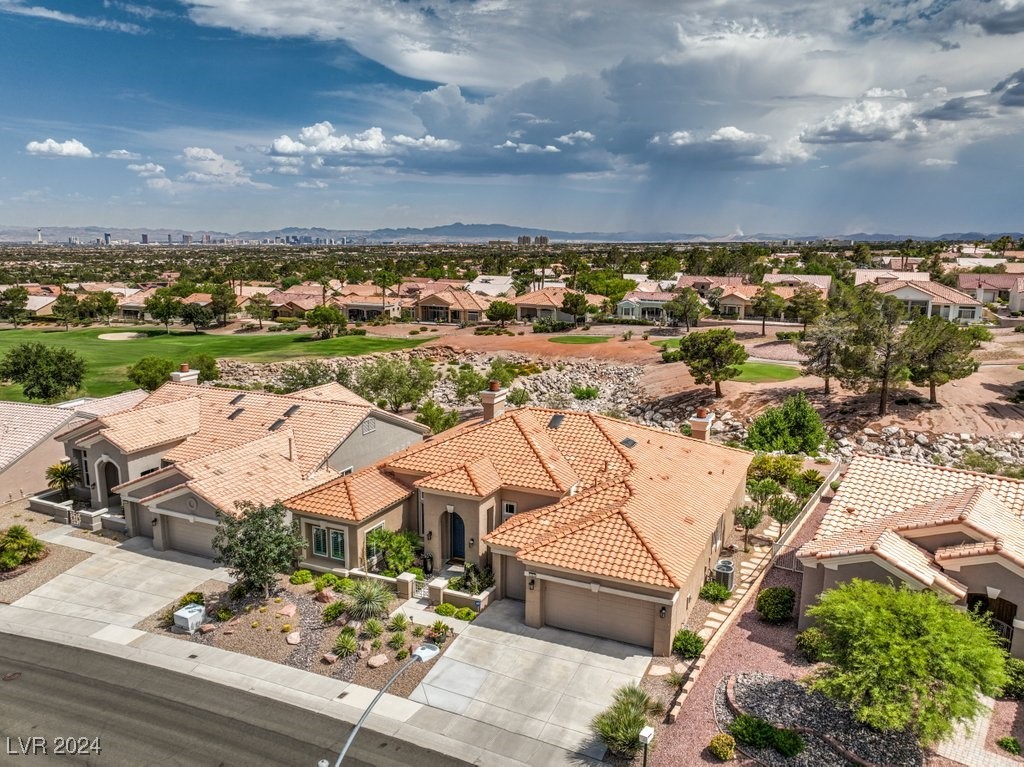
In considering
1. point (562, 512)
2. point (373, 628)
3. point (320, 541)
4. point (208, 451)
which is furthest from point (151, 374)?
point (562, 512)

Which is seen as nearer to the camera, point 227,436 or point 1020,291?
point 227,436

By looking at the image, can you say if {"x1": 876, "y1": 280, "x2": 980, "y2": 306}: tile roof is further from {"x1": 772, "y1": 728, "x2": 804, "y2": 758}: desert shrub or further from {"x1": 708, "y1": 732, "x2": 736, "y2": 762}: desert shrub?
{"x1": 708, "y1": 732, "x2": 736, "y2": 762}: desert shrub

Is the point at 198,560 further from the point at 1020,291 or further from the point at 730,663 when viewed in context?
the point at 1020,291

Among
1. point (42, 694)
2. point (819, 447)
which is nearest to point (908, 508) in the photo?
point (819, 447)

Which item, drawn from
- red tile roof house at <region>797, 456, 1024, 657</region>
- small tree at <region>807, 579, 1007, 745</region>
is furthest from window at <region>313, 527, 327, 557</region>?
small tree at <region>807, 579, 1007, 745</region>

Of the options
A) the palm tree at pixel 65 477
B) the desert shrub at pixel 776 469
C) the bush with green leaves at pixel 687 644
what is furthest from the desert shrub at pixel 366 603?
the desert shrub at pixel 776 469

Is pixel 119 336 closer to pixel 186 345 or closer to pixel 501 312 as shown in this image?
pixel 186 345
